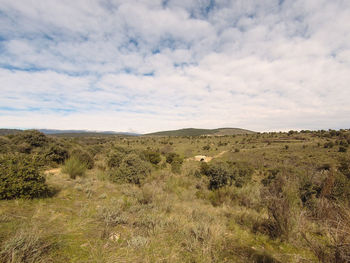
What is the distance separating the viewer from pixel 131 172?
9.02 meters

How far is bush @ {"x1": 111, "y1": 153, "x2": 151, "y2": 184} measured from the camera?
29.0ft

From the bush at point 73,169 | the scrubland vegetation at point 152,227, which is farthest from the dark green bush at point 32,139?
the scrubland vegetation at point 152,227

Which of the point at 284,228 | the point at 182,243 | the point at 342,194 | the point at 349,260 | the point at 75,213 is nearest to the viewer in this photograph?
the point at 349,260

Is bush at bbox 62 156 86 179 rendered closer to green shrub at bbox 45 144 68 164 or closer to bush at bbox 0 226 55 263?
bush at bbox 0 226 55 263

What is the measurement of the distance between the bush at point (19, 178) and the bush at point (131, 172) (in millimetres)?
3859

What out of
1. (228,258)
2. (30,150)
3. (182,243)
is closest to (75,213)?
(182,243)

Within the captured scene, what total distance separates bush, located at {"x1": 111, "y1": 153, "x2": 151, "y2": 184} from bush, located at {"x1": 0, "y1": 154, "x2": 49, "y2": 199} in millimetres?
3859

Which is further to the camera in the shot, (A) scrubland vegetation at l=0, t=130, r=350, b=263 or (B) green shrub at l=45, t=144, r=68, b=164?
(B) green shrub at l=45, t=144, r=68, b=164

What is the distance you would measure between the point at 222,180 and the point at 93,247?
9.36 m

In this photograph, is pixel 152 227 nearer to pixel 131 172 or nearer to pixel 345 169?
pixel 131 172

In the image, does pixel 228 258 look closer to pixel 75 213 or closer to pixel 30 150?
pixel 75 213

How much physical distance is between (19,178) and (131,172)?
16.5ft

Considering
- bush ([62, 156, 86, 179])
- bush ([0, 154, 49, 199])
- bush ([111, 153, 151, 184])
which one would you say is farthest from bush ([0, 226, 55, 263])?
bush ([62, 156, 86, 179])

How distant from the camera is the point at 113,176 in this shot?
903 cm
